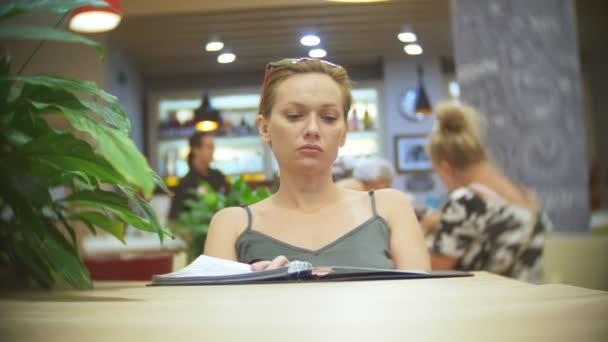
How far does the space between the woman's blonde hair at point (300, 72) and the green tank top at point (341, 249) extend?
0.21 m

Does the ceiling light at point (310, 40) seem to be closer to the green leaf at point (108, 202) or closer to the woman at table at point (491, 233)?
the woman at table at point (491, 233)

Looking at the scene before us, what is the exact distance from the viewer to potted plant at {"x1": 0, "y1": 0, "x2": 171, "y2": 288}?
648 mm

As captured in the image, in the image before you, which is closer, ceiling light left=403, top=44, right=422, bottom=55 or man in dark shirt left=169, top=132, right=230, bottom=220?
man in dark shirt left=169, top=132, right=230, bottom=220

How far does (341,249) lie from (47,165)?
57 cm

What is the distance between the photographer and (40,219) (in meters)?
0.73

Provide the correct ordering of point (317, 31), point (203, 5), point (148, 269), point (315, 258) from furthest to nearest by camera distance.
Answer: point (148, 269) < point (317, 31) < point (203, 5) < point (315, 258)

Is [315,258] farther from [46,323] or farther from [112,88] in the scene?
[112,88]

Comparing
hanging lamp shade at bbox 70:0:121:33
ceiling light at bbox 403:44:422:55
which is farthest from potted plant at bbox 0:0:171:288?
ceiling light at bbox 403:44:422:55

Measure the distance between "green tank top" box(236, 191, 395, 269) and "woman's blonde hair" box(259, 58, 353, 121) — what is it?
215 millimetres

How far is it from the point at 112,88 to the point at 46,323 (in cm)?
513

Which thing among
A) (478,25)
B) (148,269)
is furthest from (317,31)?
(478,25)

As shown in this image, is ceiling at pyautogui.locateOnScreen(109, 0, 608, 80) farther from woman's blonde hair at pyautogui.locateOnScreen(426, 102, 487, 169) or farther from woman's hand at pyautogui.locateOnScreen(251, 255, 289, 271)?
woman's hand at pyautogui.locateOnScreen(251, 255, 289, 271)

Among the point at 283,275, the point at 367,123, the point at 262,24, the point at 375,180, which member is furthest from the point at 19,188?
the point at 367,123

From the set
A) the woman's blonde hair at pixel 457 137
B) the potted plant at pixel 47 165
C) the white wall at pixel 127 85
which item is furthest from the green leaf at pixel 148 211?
the white wall at pixel 127 85
